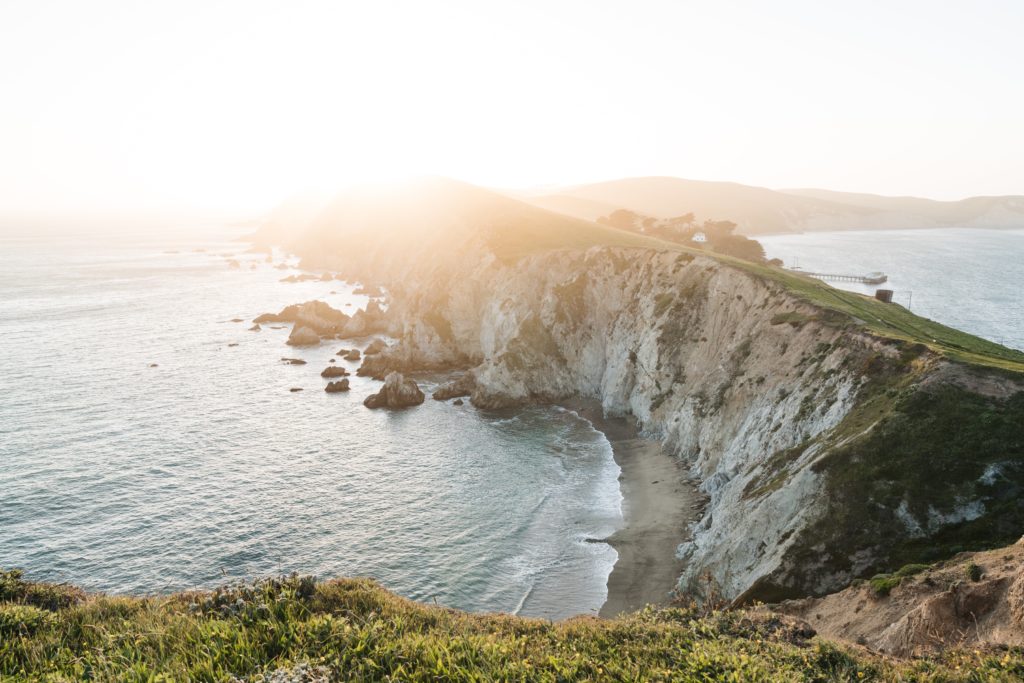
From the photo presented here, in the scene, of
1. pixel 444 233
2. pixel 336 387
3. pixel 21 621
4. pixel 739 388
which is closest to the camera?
pixel 21 621

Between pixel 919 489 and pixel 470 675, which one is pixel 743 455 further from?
pixel 470 675

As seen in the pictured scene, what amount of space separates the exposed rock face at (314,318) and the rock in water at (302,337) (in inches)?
63.3

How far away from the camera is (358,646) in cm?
1537

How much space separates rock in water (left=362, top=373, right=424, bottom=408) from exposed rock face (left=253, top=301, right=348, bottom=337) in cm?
3606

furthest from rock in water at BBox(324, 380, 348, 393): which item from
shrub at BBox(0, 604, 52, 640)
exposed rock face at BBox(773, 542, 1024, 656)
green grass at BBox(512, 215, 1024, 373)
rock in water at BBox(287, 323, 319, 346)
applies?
exposed rock face at BBox(773, 542, 1024, 656)

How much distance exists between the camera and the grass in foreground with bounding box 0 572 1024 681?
567 inches

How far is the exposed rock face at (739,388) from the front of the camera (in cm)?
2786

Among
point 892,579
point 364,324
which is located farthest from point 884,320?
point 364,324

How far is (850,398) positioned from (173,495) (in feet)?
171

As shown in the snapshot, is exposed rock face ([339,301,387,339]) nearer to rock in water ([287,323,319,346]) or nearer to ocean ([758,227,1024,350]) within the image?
rock in water ([287,323,319,346])

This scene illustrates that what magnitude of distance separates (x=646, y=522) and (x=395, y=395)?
36.3 metres

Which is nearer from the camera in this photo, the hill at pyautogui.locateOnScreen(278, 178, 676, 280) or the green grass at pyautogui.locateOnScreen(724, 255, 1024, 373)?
the green grass at pyautogui.locateOnScreen(724, 255, 1024, 373)

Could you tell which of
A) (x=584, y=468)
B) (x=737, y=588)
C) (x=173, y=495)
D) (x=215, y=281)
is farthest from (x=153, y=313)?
(x=737, y=588)

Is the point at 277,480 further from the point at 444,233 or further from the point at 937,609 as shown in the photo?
the point at 444,233
